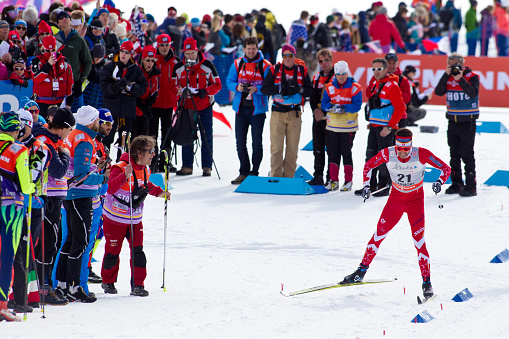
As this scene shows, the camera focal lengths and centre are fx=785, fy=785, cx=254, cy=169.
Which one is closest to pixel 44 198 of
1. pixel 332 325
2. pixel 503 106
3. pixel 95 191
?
pixel 95 191

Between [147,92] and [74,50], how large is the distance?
1.36 meters

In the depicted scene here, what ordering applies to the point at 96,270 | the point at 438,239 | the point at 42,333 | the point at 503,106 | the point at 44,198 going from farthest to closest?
the point at 503,106 → the point at 438,239 → the point at 96,270 → the point at 44,198 → the point at 42,333

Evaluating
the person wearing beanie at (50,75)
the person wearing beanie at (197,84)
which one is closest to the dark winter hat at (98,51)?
the person wearing beanie at (50,75)

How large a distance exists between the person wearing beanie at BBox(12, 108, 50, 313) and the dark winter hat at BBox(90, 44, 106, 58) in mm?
6801

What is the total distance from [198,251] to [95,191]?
7.12ft

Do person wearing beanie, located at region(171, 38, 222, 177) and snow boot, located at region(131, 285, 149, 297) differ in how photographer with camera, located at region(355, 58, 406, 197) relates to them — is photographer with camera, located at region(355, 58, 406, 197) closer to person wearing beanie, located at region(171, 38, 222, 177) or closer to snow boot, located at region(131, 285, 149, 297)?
person wearing beanie, located at region(171, 38, 222, 177)

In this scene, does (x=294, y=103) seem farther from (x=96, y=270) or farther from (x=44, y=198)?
(x=44, y=198)

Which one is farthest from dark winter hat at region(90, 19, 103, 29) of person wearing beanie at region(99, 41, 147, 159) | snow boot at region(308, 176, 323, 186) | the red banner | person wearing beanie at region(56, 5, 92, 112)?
the red banner

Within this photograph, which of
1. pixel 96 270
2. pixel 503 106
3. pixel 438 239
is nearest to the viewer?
pixel 96 270

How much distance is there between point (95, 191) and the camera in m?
6.50

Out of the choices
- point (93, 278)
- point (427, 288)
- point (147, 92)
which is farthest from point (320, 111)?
point (93, 278)

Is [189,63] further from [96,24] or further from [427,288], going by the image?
[427,288]

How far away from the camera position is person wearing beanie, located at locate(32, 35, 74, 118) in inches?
456

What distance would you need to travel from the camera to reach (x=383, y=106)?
36.4 feet
